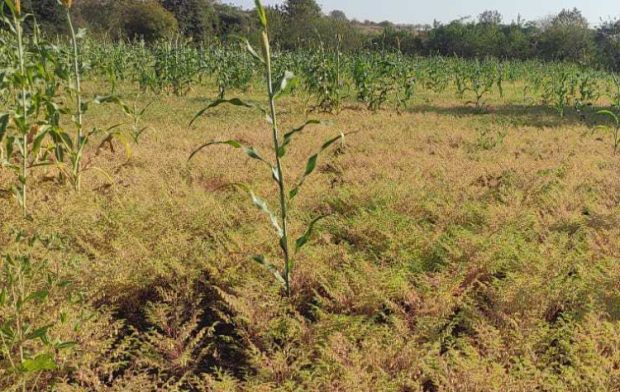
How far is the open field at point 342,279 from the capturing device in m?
2.37

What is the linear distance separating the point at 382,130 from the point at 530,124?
3009 millimetres

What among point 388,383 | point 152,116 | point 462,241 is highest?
point 152,116

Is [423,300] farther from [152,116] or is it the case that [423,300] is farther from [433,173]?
[152,116]

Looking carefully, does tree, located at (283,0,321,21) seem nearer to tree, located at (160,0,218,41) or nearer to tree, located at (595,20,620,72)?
tree, located at (160,0,218,41)

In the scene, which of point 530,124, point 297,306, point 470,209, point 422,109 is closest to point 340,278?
point 297,306

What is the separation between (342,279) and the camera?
119 inches

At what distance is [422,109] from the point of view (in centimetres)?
1093

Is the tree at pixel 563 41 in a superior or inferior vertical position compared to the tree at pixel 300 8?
inferior

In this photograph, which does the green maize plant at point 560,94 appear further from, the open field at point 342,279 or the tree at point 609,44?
the tree at point 609,44

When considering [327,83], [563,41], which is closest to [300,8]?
[563,41]

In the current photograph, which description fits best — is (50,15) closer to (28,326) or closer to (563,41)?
(28,326)

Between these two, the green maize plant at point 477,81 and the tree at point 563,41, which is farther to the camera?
the tree at point 563,41

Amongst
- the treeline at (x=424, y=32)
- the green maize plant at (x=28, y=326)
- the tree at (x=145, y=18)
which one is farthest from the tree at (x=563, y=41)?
the green maize plant at (x=28, y=326)

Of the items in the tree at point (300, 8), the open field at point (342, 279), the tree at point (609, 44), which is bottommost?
the open field at point (342, 279)
